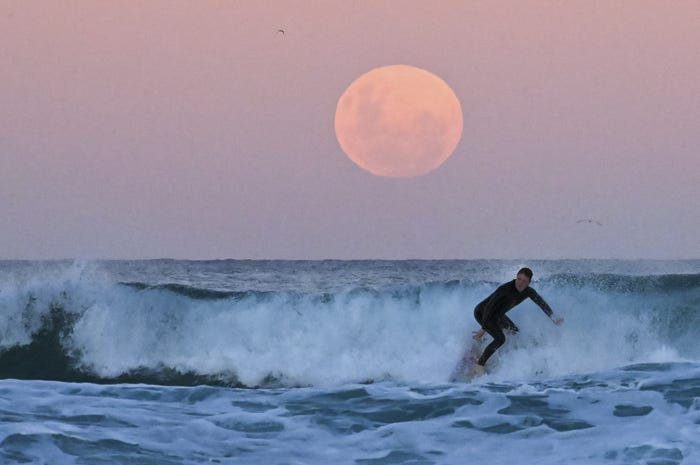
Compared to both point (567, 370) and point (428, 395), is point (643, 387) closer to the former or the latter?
point (428, 395)

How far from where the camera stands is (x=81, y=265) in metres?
21.5

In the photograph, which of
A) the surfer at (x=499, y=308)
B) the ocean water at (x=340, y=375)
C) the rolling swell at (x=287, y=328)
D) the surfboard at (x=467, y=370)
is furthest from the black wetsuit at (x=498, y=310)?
the rolling swell at (x=287, y=328)

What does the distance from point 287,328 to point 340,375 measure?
320cm

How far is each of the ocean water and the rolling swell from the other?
0.15 ft

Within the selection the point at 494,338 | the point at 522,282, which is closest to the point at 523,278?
the point at 522,282

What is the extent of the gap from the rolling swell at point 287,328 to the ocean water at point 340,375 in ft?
0.15

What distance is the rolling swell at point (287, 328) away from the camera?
58.7 feet

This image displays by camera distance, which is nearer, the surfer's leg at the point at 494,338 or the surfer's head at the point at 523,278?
the surfer's head at the point at 523,278

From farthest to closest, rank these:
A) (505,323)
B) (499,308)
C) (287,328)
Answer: (287,328) → (505,323) → (499,308)

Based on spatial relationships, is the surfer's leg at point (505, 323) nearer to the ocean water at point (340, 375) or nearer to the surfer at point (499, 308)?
the surfer at point (499, 308)

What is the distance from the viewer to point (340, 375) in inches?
685

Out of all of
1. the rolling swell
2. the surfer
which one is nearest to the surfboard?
the surfer

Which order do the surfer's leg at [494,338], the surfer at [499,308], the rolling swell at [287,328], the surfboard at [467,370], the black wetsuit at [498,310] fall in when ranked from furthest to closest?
the rolling swell at [287,328] < the surfboard at [467,370] < the surfer's leg at [494,338] < the black wetsuit at [498,310] < the surfer at [499,308]

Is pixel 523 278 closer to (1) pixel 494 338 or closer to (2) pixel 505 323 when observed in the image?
(2) pixel 505 323
